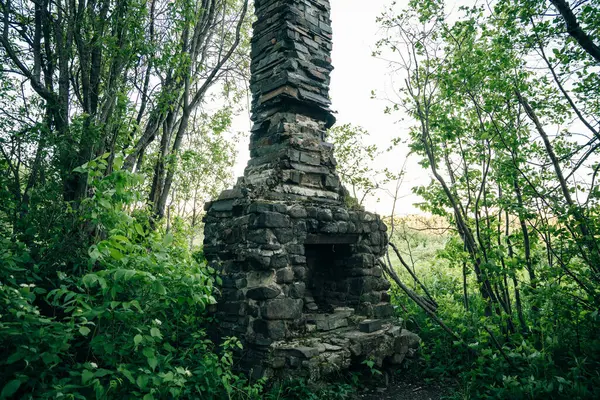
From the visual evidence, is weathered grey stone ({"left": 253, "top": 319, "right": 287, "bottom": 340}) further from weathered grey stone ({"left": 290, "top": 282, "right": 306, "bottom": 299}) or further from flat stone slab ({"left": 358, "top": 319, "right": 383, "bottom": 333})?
flat stone slab ({"left": 358, "top": 319, "right": 383, "bottom": 333})

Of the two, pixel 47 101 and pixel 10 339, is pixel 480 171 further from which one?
pixel 47 101

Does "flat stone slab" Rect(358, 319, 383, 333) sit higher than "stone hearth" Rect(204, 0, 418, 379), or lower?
lower

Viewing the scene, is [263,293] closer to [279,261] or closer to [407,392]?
[279,261]

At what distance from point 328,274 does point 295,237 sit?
137 cm

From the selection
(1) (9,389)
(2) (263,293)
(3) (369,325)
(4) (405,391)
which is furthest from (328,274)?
(1) (9,389)

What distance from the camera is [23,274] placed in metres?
2.97

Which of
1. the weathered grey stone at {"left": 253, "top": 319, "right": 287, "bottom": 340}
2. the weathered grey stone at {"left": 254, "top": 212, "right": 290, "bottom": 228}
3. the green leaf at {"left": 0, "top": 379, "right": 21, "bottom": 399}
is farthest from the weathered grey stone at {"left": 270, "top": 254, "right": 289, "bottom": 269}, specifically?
the green leaf at {"left": 0, "top": 379, "right": 21, "bottom": 399}

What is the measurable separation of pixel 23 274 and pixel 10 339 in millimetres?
801

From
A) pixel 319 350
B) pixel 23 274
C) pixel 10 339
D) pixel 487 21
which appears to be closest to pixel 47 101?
pixel 23 274

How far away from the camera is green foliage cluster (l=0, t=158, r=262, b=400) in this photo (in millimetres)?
2215

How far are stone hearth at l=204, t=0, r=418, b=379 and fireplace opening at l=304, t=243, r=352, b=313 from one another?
2 cm

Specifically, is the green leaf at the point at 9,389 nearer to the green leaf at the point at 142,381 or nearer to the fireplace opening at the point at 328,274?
the green leaf at the point at 142,381

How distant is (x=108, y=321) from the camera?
2750 millimetres

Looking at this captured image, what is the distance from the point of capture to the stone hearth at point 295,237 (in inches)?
151
